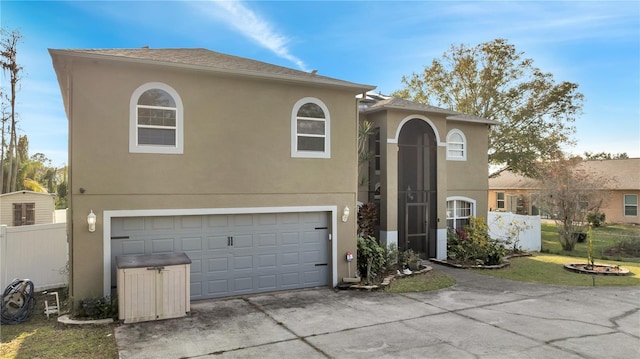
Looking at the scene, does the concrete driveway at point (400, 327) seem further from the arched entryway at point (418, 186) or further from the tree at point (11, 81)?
the tree at point (11, 81)

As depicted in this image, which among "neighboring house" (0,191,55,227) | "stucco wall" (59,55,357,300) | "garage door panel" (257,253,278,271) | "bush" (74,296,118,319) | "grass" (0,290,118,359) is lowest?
"grass" (0,290,118,359)

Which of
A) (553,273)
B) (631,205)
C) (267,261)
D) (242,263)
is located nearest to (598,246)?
(553,273)

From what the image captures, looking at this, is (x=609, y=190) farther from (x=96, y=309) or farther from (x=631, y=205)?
(x=96, y=309)

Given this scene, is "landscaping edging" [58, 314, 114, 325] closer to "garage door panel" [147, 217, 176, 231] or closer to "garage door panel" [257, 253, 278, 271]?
"garage door panel" [147, 217, 176, 231]

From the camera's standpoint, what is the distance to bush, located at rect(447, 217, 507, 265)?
1426 cm

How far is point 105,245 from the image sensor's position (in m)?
8.37

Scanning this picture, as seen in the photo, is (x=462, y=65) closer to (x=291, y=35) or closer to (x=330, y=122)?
(x=291, y=35)

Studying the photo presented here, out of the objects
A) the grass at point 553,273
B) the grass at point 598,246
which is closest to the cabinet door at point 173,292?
the grass at point 553,273

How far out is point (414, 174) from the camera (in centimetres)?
1462

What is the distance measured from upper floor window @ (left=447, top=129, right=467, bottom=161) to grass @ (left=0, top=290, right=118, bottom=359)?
43.7ft

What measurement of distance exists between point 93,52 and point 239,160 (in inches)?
146

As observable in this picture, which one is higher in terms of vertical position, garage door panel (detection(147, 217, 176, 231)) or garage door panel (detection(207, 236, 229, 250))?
garage door panel (detection(147, 217, 176, 231))

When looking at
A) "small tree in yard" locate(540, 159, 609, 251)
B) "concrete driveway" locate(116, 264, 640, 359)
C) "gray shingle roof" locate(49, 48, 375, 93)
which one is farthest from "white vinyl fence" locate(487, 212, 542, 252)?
"gray shingle roof" locate(49, 48, 375, 93)

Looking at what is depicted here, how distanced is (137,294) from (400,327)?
5.06 metres
